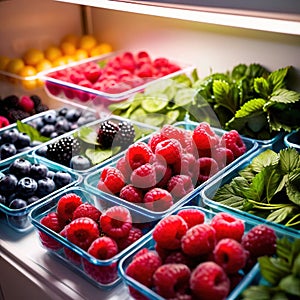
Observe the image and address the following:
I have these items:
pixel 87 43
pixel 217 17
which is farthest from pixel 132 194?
pixel 87 43

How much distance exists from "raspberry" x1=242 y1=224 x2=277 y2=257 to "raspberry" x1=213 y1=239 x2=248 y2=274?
0.12 feet

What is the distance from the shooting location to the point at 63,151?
1.24 m

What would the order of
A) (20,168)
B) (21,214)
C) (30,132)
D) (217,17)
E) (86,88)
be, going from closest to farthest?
(217,17) → (21,214) → (20,168) → (30,132) → (86,88)

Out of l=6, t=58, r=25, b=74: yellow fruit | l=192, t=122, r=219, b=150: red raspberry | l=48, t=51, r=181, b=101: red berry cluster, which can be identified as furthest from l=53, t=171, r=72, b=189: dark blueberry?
l=6, t=58, r=25, b=74: yellow fruit

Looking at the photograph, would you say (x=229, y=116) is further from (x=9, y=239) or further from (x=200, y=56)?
(x=9, y=239)

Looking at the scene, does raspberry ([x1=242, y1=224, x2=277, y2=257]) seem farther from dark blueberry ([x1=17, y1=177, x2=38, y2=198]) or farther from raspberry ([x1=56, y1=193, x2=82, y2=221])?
dark blueberry ([x1=17, y1=177, x2=38, y2=198])

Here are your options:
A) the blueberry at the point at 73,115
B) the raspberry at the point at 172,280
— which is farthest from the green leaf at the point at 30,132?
the raspberry at the point at 172,280

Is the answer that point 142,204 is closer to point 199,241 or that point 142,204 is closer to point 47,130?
point 199,241

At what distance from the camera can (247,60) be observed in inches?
56.6

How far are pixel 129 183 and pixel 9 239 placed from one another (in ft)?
1.06

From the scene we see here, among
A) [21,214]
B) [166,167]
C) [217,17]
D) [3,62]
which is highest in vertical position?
[217,17]

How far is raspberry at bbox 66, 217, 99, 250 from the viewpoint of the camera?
0.87 metres

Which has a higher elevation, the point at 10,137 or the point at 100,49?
the point at 100,49

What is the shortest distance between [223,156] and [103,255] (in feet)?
1.34
